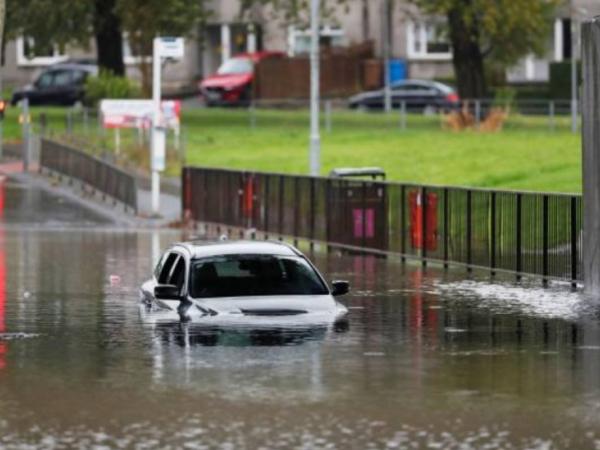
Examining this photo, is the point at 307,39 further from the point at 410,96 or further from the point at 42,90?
the point at 42,90

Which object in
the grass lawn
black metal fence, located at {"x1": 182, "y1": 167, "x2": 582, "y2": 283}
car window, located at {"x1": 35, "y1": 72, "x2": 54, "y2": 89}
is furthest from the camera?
car window, located at {"x1": 35, "y1": 72, "x2": 54, "y2": 89}

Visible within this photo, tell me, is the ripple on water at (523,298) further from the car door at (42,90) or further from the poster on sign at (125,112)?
the car door at (42,90)

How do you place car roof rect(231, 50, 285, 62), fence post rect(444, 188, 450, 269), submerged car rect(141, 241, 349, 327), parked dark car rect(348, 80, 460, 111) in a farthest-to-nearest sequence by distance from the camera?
car roof rect(231, 50, 285, 62), parked dark car rect(348, 80, 460, 111), fence post rect(444, 188, 450, 269), submerged car rect(141, 241, 349, 327)

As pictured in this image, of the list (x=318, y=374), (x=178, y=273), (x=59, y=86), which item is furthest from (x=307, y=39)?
(x=318, y=374)

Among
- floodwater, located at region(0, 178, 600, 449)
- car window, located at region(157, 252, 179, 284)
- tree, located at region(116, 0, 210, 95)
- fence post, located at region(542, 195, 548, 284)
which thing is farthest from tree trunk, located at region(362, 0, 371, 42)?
car window, located at region(157, 252, 179, 284)

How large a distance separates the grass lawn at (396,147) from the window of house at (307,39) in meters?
15.3

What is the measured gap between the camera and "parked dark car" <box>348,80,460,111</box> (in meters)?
83.1

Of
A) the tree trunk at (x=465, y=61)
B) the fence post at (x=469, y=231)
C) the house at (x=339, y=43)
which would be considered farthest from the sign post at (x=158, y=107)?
the house at (x=339, y=43)

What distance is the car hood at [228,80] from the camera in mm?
88438

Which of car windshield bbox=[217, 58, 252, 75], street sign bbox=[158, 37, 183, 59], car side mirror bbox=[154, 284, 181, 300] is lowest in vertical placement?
car side mirror bbox=[154, 284, 181, 300]

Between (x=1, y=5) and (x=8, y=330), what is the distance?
1012 cm

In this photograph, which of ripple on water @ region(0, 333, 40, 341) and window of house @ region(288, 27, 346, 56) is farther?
window of house @ region(288, 27, 346, 56)

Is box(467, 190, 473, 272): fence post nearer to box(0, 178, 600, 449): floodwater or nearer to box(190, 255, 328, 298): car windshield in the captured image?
box(0, 178, 600, 449): floodwater

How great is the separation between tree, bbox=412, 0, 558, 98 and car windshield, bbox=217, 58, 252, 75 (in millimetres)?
11910
